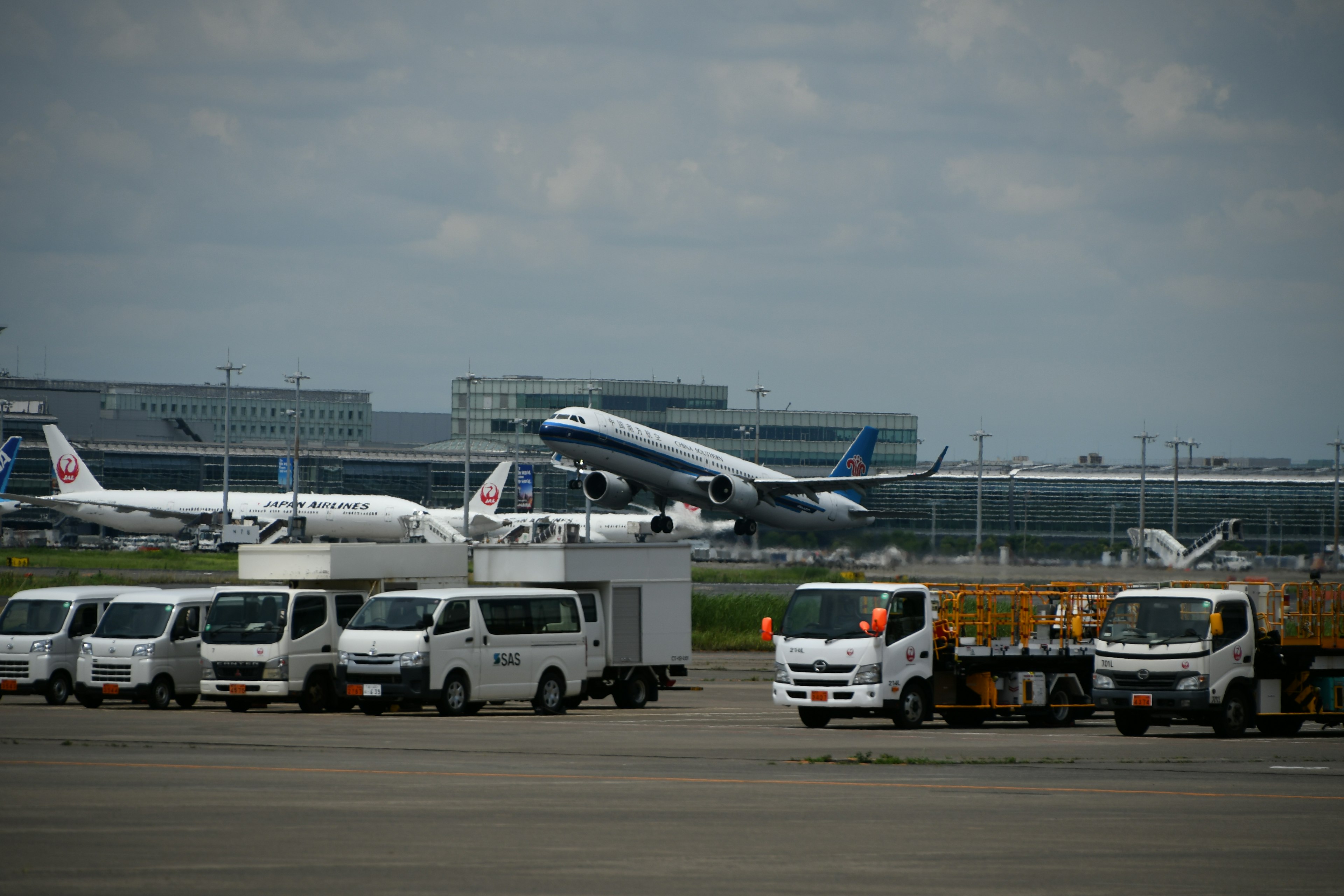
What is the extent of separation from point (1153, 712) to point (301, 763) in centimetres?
1430

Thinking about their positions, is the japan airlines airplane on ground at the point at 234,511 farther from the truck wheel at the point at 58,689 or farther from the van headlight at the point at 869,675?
the van headlight at the point at 869,675

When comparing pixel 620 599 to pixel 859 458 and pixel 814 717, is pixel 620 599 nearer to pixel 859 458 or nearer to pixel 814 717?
pixel 814 717

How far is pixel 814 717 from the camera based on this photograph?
2812 centimetres

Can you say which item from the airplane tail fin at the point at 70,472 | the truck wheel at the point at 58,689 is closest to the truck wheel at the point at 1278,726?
the truck wheel at the point at 58,689

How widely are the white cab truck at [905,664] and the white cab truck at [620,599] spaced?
5.05 meters

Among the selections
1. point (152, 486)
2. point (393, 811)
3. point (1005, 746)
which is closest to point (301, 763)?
point (393, 811)

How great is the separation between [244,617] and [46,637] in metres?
4.61

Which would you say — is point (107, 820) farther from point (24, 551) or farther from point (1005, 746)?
point (24, 551)

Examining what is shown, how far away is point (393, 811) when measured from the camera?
1491 cm

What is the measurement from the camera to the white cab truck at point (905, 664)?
27.0 meters

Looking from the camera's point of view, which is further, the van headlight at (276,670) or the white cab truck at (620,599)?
the white cab truck at (620,599)

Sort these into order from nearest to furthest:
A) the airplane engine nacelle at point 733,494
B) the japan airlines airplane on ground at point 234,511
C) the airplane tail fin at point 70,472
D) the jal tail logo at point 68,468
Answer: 1. the airplane engine nacelle at point 733,494
2. the japan airlines airplane on ground at point 234,511
3. the airplane tail fin at point 70,472
4. the jal tail logo at point 68,468

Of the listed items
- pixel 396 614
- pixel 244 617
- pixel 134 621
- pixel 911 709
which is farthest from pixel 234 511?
pixel 911 709

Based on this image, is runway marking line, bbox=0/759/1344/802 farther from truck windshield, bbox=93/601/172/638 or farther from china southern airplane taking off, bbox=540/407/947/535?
china southern airplane taking off, bbox=540/407/947/535
